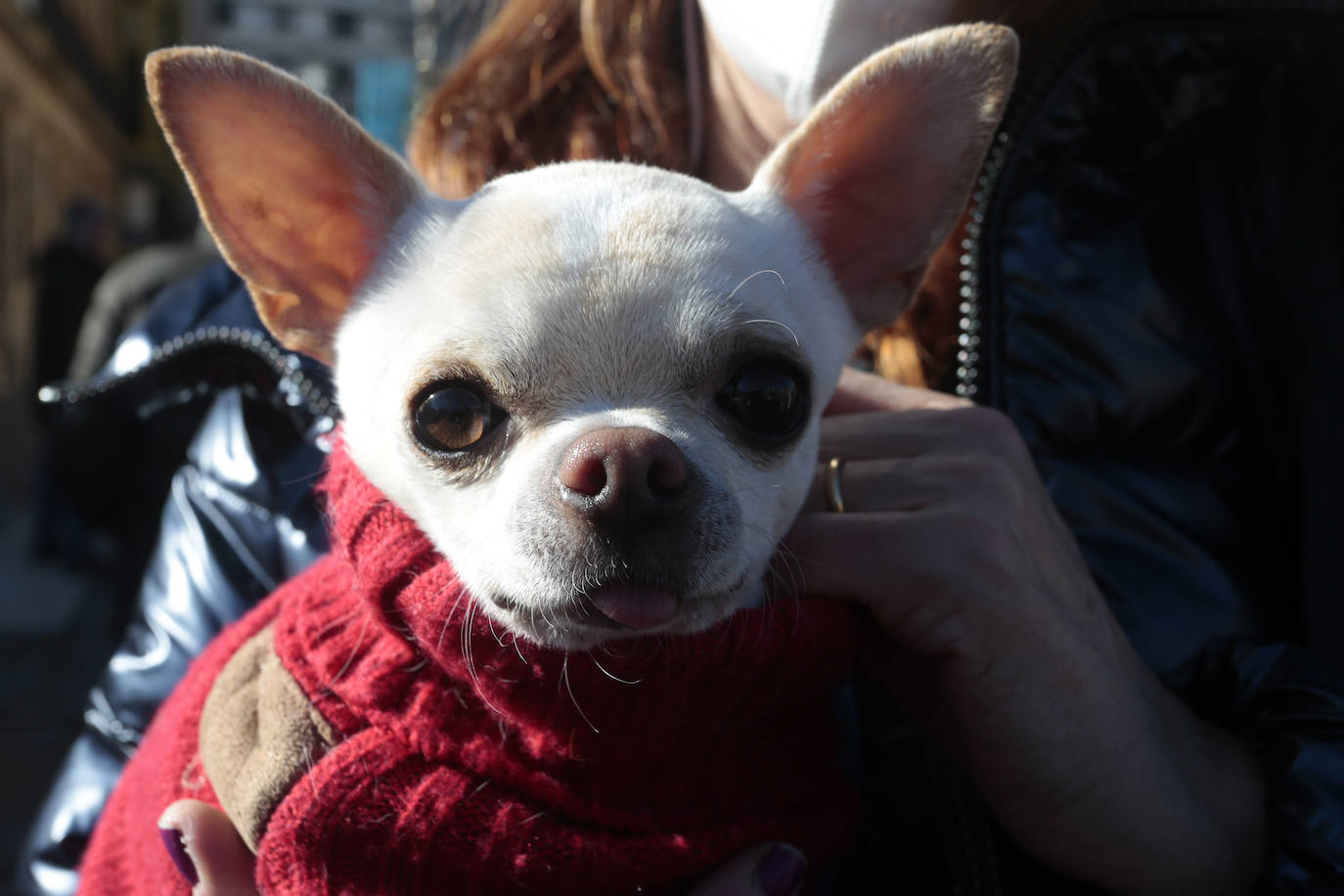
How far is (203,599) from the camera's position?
79.6 inches

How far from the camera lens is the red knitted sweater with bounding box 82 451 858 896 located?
4.31 ft

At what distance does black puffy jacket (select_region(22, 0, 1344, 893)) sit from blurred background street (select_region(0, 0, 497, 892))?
869 millimetres

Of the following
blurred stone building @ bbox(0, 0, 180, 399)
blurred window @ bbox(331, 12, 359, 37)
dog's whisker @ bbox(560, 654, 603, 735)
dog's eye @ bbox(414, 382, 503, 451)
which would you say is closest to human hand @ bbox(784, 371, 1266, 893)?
dog's whisker @ bbox(560, 654, 603, 735)

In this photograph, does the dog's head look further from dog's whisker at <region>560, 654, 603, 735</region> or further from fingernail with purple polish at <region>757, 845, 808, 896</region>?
fingernail with purple polish at <region>757, 845, 808, 896</region>

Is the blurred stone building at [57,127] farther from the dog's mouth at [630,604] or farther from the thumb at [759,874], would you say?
the thumb at [759,874]

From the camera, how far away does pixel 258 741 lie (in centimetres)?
142

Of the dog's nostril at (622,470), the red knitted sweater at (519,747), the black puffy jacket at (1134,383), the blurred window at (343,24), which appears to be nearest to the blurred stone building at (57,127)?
the black puffy jacket at (1134,383)

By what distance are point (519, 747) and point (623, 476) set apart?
0.45 metres

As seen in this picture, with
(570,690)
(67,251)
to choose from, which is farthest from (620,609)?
(67,251)

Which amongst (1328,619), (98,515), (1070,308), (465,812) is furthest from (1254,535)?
(98,515)

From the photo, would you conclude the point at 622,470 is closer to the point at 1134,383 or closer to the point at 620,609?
the point at 620,609

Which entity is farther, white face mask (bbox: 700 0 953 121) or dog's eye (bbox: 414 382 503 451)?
white face mask (bbox: 700 0 953 121)

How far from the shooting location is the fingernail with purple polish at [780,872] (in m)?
1.40

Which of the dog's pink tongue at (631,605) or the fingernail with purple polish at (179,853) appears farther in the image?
the fingernail with purple polish at (179,853)
